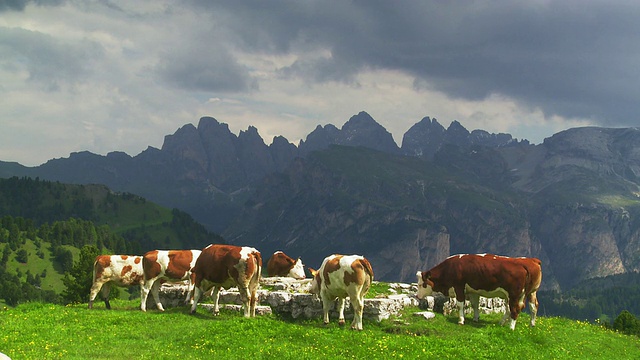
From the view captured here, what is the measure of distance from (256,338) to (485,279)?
48.8 feet

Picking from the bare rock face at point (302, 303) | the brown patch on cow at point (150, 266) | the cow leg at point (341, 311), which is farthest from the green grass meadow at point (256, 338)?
the brown patch on cow at point (150, 266)

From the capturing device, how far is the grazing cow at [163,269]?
111 ft

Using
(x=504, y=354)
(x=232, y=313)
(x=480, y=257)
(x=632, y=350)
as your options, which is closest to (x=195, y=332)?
(x=232, y=313)

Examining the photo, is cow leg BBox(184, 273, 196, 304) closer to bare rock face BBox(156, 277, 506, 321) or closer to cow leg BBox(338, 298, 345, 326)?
bare rock face BBox(156, 277, 506, 321)

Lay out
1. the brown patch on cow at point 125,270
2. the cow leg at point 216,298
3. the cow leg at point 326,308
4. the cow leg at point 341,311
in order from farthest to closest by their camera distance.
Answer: the brown patch on cow at point 125,270 → the cow leg at point 216,298 → the cow leg at point 326,308 → the cow leg at point 341,311

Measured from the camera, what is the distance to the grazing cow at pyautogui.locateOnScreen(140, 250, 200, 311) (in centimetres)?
3372

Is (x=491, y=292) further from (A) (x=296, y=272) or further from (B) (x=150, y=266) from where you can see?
(A) (x=296, y=272)

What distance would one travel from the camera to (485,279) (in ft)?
104

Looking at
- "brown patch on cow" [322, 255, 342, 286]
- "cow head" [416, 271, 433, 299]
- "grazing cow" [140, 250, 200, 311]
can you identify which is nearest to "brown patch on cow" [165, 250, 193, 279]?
"grazing cow" [140, 250, 200, 311]

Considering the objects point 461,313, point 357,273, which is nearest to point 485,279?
point 461,313

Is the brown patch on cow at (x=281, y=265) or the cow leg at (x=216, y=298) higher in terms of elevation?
the brown patch on cow at (x=281, y=265)

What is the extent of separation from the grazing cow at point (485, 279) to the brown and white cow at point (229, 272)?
1220 cm

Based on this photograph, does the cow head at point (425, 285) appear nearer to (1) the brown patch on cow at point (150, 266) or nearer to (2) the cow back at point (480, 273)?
(2) the cow back at point (480, 273)

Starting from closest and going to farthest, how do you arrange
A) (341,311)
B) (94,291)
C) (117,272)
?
(341,311) → (94,291) → (117,272)
